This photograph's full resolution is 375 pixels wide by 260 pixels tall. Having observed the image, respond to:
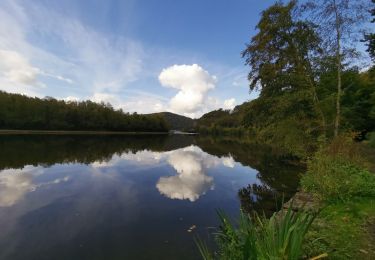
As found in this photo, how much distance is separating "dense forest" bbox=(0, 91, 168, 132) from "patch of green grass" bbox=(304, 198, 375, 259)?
73.1 meters

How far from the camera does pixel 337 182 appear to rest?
766 centimetres

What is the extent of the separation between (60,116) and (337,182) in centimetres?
8031

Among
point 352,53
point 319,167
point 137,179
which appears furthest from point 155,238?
point 352,53

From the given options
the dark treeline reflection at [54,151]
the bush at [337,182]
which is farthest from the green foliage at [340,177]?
the dark treeline reflection at [54,151]

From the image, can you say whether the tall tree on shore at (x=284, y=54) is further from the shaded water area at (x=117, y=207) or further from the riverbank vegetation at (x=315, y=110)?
the shaded water area at (x=117, y=207)

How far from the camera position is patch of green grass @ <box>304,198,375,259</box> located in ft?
13.0

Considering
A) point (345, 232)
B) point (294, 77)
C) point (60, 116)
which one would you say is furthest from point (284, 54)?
point (60, 116)

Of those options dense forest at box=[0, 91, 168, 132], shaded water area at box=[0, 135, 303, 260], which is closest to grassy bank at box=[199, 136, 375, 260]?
shaded water area at box=[0, 135, 303, 260]

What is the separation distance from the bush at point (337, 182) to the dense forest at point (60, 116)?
236 feet

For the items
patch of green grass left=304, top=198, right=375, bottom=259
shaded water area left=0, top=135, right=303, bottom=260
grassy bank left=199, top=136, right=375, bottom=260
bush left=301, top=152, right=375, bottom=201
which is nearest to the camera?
grassy bank left=199, top=136, right=375, bottom=260

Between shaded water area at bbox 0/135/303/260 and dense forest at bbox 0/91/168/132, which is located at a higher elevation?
dense forest at bbox 0/91/168/132

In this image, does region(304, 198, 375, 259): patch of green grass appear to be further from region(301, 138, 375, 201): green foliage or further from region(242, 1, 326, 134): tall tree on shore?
region(242, 1, 326, 134): tall tree on shore

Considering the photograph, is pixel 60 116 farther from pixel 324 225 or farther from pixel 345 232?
pixel 345 232

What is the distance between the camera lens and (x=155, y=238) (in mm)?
6242
